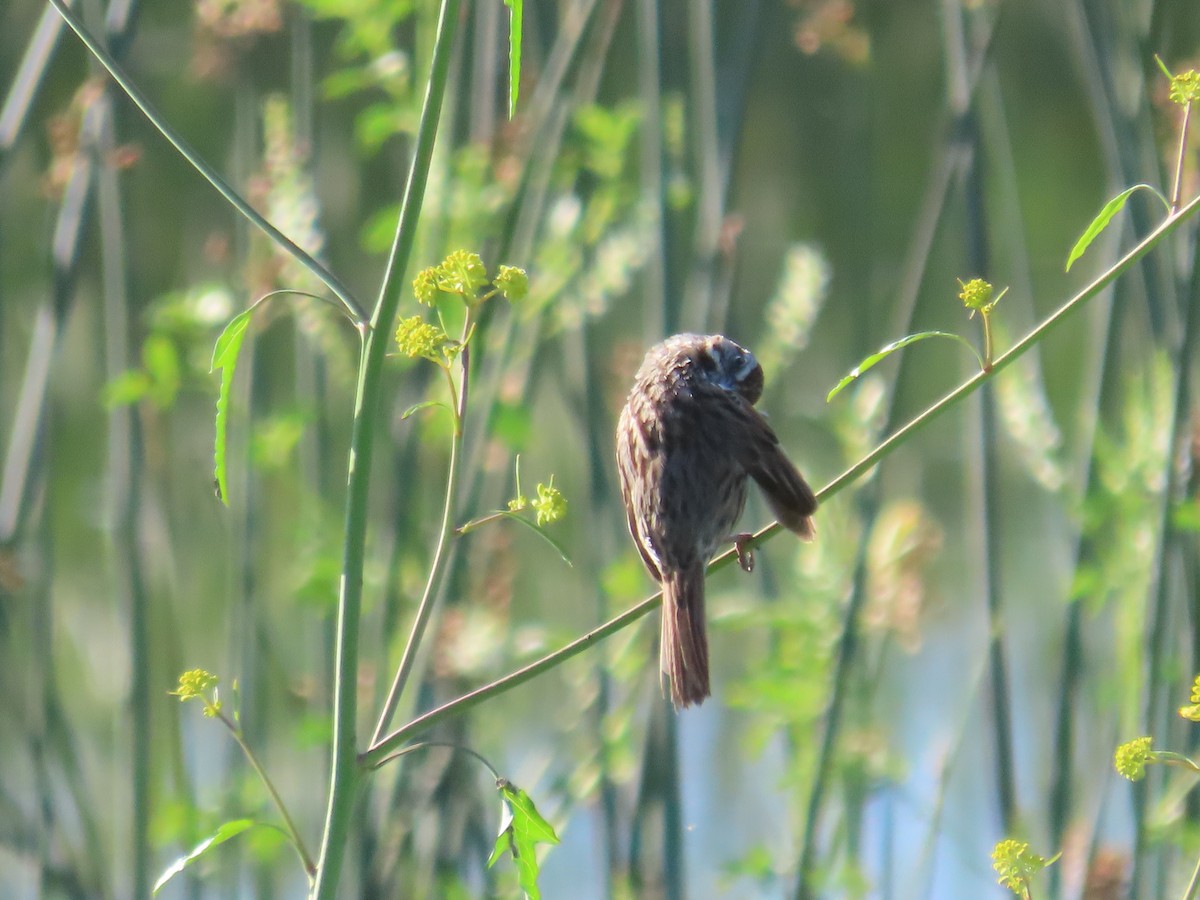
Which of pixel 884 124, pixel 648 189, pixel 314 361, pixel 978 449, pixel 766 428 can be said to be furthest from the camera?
pixel 884 124

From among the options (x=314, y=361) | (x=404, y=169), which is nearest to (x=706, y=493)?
(x=314, y=361)

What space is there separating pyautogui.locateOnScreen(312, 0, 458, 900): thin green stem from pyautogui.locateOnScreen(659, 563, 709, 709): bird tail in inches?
28.3

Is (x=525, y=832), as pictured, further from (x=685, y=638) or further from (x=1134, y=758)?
(x=685, y=638)

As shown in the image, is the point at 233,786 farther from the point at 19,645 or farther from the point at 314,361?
the point at 19,645

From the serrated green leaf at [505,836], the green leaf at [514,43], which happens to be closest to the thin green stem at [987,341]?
the green leaf at [514,43]

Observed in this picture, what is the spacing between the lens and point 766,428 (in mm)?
1991

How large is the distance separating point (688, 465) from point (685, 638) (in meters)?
0.33

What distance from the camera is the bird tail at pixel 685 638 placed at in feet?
6.09

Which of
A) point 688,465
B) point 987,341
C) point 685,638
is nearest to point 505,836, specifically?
point 987,341

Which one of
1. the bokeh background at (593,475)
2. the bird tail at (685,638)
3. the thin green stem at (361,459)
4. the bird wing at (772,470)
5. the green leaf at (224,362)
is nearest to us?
the thin green stem at (361,459)

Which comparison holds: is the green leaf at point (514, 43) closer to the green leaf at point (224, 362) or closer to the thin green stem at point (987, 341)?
the green leaf at point (224, 362)

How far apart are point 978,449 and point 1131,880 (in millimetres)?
708

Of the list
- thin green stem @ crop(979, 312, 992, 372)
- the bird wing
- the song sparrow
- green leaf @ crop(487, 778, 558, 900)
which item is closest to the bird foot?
the song sparrow

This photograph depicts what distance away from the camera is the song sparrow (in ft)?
6.30
